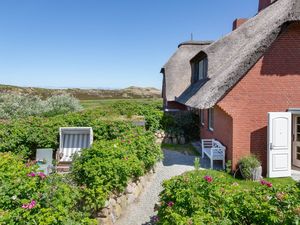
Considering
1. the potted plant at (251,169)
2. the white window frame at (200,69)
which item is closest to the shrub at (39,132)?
the potted plant at (251,169)

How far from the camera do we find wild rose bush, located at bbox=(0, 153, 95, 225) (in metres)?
3.92

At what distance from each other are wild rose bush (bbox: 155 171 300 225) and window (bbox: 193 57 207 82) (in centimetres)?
1206

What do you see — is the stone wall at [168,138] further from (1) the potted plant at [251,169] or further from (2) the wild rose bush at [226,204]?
(2) the wild rose bush at [226,204]

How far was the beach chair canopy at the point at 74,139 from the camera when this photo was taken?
11.4 metres

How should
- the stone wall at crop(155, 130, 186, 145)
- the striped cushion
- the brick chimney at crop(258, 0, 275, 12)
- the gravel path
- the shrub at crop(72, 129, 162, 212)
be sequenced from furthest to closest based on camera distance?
the brick chimney at crop(258, 0, 275, 12) → the stone wall at crop(155, 130, 186, 145) → the striped cushion → the gravel path → the shrub at crop(72, 129, 162, 212)

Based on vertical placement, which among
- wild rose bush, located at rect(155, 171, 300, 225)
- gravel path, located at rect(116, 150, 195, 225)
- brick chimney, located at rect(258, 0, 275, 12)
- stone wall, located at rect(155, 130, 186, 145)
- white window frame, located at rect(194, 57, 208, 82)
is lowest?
gravel path, located at rect(116, 150, 195, 225)

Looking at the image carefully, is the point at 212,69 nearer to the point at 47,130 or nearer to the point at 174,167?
the point at 174,167

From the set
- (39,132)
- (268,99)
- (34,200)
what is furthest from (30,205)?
(268,99)

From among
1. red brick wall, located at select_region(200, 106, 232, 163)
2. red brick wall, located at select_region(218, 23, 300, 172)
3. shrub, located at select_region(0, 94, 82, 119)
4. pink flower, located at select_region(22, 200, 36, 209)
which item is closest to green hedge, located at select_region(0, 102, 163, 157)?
red brick wall, located at select_region(200, 106, 232, 163)

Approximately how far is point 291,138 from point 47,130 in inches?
428

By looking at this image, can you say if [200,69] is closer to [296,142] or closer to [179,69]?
[179,69]

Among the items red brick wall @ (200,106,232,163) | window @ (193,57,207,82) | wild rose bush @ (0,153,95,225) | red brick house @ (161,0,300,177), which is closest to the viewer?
wild rose bush @ (0,153,95,225)

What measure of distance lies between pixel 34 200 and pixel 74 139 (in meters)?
7.44

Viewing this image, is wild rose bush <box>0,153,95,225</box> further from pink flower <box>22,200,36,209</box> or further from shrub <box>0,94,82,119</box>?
shrub <box>0,94,82,119</box>
